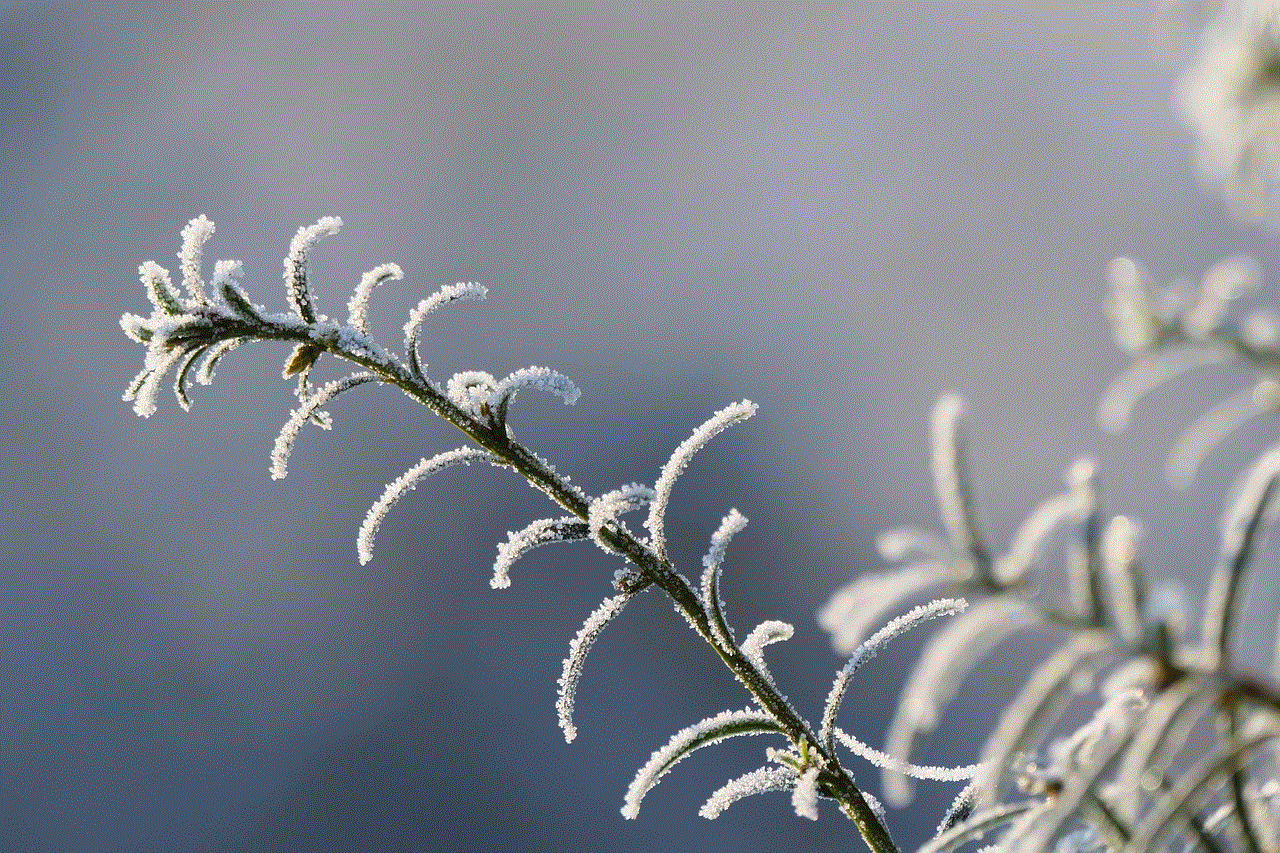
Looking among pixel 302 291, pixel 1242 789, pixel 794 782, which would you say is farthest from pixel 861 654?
pixel 302 291

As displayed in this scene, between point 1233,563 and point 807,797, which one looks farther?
point 807,797

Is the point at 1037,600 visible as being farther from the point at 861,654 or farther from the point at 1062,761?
the point at 861,654

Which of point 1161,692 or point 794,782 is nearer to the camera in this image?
point 1161,692

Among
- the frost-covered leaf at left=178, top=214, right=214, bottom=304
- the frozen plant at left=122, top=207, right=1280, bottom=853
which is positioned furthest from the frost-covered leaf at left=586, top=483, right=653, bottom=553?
the frost-covered leaf at left=178, top=214, right=214, bottom=304

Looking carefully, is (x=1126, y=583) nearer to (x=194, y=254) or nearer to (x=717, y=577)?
(x=717, y=577)

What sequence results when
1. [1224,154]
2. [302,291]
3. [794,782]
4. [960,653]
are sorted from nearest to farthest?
[960,653] → [1224,154] → [794,782] → [302,291]

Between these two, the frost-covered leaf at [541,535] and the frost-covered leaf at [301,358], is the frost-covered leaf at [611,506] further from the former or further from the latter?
the frost-covered leaf at [301,358]

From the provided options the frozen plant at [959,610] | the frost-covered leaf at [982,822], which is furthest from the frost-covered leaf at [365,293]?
the frost-covered leaf at [982,822]

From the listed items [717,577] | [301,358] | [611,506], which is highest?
[301,358]

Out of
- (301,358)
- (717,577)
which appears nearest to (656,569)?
(717,577)
